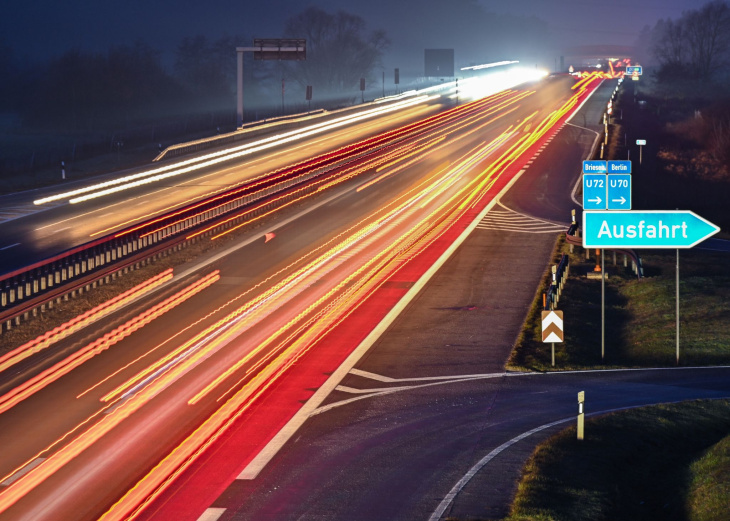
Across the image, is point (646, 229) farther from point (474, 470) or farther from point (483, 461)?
point (474, 470)

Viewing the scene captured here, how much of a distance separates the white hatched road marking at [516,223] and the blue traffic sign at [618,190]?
12811 millimetres

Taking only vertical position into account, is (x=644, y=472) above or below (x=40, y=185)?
below

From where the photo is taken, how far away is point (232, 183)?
170 feet

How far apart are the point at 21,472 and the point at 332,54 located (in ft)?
575

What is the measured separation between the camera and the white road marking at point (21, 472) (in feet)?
46.3

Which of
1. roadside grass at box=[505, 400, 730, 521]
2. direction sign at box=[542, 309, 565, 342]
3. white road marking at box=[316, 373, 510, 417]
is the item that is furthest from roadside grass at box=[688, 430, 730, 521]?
white road marking at box=[316, 373, 510, 417]

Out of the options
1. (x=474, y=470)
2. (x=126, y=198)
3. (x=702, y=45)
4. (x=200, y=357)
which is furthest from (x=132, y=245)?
(x=702, y=45)

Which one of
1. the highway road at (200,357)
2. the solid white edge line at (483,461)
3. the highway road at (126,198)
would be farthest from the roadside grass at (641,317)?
the highway road at (126,198)

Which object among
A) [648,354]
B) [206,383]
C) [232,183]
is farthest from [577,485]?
[232,183]

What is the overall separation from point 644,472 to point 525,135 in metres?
62.0

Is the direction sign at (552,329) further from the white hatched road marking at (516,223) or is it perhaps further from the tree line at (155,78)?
the tree line at (155,78)

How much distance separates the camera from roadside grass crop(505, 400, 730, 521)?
42.8 feet

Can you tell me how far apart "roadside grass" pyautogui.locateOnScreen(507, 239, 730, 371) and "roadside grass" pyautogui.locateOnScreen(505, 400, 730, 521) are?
431 centimetres

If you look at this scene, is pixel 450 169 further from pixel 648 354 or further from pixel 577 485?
pixel 577 485
